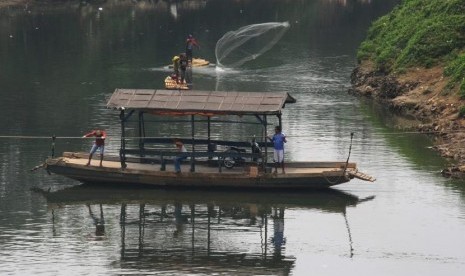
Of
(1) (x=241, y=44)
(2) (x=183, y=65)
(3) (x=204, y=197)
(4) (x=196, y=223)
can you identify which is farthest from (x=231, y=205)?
(1) (x=241, y=44)

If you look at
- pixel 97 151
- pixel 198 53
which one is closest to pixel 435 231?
pixel 97 151

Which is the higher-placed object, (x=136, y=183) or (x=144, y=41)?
(x=144, y=41)

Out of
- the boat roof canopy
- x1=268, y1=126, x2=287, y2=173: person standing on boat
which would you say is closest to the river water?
x1=268, y1=126, x2=287, y2=173: person standing on boat

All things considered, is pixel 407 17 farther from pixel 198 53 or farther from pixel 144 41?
pixel 144 41

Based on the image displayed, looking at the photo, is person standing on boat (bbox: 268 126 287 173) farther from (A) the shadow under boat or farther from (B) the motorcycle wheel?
(B) the motorcycle wheel

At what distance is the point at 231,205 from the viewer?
131ft

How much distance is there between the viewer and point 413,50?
62.7 m

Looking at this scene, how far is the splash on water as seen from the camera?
7519cm

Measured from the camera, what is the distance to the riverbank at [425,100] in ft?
157

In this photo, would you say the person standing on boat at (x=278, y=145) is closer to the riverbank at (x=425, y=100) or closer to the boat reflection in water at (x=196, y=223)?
the boat reflection in water at (x=196, y=223)

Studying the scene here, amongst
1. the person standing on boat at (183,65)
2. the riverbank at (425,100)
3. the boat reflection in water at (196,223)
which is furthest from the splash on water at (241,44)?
the boat reflection in water at (196,223)

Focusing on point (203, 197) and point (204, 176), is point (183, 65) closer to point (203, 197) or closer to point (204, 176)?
point (204, 176)

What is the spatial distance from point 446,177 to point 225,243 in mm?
11906

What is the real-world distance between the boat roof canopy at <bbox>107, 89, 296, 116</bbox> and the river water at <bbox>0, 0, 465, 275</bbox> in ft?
10.5
